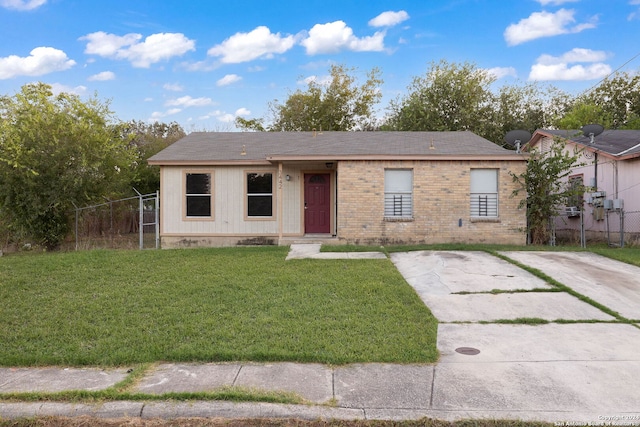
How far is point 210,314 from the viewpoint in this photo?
21.6 feet

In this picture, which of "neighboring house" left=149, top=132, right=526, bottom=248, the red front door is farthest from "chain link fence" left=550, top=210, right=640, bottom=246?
the red front door

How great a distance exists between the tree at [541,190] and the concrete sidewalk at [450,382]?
25.4 ft

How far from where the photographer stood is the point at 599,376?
4.57 metres

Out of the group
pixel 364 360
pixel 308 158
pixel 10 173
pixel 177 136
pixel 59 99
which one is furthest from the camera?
pixel 177 136

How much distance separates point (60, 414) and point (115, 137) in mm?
17145

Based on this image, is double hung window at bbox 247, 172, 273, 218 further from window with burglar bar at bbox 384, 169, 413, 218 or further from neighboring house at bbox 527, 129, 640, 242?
neighboring house at bbox 527, 129, 640, 242

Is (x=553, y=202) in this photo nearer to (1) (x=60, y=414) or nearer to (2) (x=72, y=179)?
(1) (x=60, y=414)

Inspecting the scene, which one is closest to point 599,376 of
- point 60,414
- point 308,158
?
point 60,414

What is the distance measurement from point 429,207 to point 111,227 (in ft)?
34.2

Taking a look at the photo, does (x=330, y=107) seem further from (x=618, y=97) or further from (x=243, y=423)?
(x=243, y=423)

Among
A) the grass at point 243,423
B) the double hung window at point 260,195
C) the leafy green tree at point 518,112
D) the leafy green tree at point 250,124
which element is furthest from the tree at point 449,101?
the grass at point 243,423

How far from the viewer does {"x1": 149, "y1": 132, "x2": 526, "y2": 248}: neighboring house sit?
1372 centimetres

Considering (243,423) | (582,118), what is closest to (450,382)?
(243,423)

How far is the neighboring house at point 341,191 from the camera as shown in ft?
45.0
